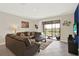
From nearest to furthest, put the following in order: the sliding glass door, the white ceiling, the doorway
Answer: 1. the white ceiling
2. the doorway
3. the sliding glass door

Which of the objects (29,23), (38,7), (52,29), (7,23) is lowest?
(52,29)

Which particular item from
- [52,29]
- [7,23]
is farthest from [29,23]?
[7,23]

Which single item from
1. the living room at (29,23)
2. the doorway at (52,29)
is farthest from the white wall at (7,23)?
the doorway at (52,29)

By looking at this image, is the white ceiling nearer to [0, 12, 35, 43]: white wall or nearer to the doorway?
[0, 12, 35, 43]: white wall

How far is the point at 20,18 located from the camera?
7977 millimetres

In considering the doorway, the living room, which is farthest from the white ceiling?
the doorway

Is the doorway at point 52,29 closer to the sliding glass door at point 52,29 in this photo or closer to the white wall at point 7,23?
the sliding glass door at point 52,29

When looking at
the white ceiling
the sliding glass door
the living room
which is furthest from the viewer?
the sliding glass door

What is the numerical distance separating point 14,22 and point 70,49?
4790 millimetres

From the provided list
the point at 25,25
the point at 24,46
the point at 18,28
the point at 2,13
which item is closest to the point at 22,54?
the point at 24,46

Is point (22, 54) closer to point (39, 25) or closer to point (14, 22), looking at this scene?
point (14, 22)

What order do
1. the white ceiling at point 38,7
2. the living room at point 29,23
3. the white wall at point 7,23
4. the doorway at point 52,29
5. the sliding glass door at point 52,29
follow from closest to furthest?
the white ceiling at point 38,7 < the living room at point 29,23 < the white wall at point 7,23 < the doorway at point 52,29 < the sliding glass door at point 52,29

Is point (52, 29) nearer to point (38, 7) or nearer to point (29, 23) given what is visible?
point (29, 23)

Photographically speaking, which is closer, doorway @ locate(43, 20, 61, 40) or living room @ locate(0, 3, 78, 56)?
living room @ locate(0, 3, 78, 56)
